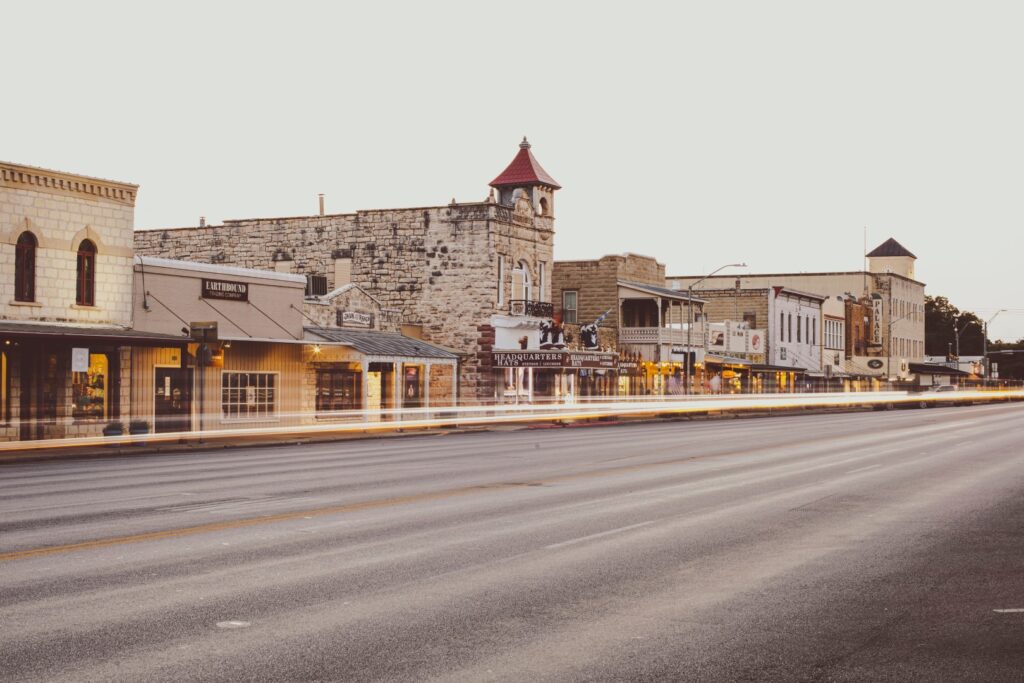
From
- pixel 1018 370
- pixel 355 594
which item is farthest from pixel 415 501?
pixel 1018 370

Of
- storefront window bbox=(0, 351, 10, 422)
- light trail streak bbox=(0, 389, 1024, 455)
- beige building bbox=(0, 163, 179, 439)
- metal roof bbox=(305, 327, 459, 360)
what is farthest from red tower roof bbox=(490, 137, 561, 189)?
storefront window bbox=(0, 351, 10, 422)

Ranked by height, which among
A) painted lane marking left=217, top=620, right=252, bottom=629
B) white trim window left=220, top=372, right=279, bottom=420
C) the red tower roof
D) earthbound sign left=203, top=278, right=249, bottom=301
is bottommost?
painted lane marking left=217, top=620, right=252, bottom=629

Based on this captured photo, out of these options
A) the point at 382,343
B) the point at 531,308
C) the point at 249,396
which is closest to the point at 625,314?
the point at 531,308

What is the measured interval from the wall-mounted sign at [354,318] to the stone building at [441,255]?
3.15 metres

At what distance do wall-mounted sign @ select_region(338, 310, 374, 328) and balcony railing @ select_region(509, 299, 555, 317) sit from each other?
7357 mm

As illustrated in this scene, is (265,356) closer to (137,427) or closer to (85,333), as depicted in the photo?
(137,427)

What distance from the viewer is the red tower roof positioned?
53.0 m

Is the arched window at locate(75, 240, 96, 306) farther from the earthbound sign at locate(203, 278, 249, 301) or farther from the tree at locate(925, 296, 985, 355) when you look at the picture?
the tree at locate(925, 296, 985, 355)

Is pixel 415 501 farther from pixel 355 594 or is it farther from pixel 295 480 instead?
pixel 355 594

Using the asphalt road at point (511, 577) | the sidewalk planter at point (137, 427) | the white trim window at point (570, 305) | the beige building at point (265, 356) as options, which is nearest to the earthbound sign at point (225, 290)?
the beige building at point (265, 356)

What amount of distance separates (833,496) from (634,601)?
865 centimetres

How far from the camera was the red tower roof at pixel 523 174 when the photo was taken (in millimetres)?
53000

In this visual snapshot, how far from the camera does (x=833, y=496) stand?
55.7 feet

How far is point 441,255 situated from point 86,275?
19.4 metres
